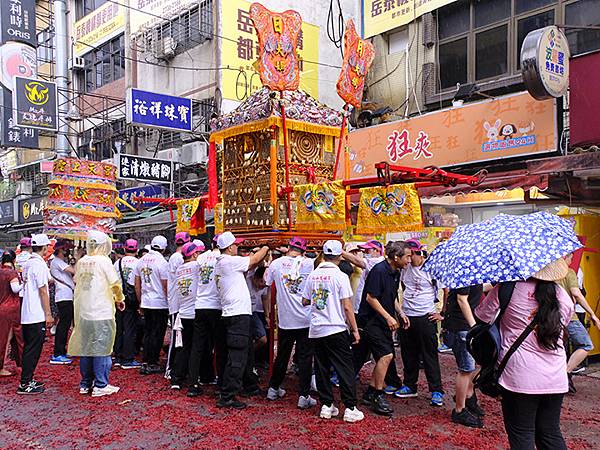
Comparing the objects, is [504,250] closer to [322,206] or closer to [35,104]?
[322,206]

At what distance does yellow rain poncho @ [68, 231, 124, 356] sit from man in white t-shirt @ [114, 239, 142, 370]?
196 centimetres

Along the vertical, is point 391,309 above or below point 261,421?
above

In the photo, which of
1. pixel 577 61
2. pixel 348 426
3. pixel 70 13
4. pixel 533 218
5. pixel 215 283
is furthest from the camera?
pixel 70 13

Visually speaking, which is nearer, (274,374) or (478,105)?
(274,374)

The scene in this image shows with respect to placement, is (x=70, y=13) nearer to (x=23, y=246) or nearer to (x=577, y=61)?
(x=23, y=246)

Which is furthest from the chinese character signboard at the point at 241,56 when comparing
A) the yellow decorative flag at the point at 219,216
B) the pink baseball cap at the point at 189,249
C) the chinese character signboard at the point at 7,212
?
the chinese character signboard at the point at 7,212

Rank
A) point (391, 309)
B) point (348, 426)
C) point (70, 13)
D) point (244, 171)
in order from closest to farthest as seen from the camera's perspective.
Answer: point (348, 426) → point (391, 309) → point (244, 171) → point (70, 13)

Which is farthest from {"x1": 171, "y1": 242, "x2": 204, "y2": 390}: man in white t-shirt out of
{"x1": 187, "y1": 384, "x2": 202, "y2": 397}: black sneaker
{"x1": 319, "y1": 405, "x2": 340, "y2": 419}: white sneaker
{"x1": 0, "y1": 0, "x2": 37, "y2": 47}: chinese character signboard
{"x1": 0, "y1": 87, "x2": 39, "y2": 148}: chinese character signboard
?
{"x1": 0, "y1": 87, "x2": 39, "y2": 148}: chinese character signboard

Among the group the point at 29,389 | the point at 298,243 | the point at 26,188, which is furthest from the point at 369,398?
the point at 26,188

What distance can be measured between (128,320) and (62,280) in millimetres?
1374

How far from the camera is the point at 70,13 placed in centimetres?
2277

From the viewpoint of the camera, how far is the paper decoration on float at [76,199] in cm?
1062

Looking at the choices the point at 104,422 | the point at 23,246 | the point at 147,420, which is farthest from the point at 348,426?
the point at 23,246

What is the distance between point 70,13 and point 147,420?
71.8 feet
